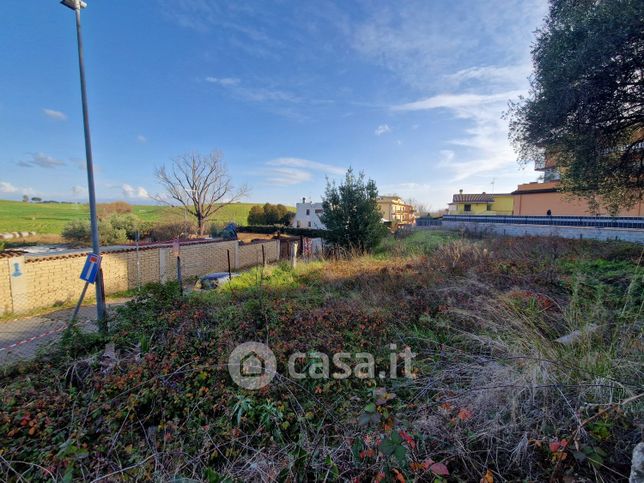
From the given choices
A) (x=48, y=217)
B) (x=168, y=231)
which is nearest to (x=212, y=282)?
(x=168, y=231)

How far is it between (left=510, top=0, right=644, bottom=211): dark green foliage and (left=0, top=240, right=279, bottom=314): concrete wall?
1206cm

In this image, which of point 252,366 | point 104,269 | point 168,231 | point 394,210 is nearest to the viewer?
point 252,366

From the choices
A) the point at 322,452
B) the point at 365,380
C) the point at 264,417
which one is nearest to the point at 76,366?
the point at 264,417

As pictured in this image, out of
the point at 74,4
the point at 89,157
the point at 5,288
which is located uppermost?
the point at 74,4

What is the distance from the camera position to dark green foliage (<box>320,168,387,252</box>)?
12.9m

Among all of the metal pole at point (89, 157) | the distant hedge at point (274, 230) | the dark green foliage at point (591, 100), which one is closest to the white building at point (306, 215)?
the distant hedge at point (274, 230)

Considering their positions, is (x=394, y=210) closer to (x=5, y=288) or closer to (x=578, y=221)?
(x=578, y=221)

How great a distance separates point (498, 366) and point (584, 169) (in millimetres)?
7318

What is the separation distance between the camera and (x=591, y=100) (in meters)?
6.05

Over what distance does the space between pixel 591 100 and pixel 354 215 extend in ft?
28.0

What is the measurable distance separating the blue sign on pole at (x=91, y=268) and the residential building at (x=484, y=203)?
36881 mm

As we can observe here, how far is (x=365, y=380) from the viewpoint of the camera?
279cm

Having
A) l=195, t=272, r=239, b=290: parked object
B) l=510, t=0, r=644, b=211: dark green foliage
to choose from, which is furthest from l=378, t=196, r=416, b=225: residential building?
l=195, t=272, r=239, b=290: parked object

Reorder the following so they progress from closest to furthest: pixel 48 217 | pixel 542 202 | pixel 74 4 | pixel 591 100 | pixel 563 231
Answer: pixel 74 4 < pixel 591 100 < pixel 563 231 < pixel 542 202 < pixel 48 217
